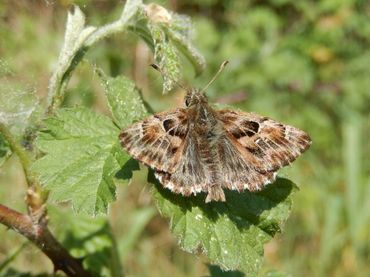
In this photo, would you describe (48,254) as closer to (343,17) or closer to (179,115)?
(179,115)

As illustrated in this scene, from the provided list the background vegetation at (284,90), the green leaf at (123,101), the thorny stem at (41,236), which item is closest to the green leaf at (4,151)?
the thorny stem at (41,236)

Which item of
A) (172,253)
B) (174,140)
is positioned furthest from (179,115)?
(172,253)

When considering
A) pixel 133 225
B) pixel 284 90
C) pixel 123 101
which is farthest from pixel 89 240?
pixel 284 90

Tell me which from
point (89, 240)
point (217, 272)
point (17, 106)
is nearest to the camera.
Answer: point (17, 106)

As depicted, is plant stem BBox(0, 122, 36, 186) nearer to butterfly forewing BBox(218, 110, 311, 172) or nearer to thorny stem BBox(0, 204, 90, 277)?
thorny stem BBox(0, 204, 90, 277)

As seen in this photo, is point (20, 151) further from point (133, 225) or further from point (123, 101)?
point (133, 225)

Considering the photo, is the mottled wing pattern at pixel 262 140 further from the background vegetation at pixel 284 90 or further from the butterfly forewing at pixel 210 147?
the background vegetation at pixel 284 90
